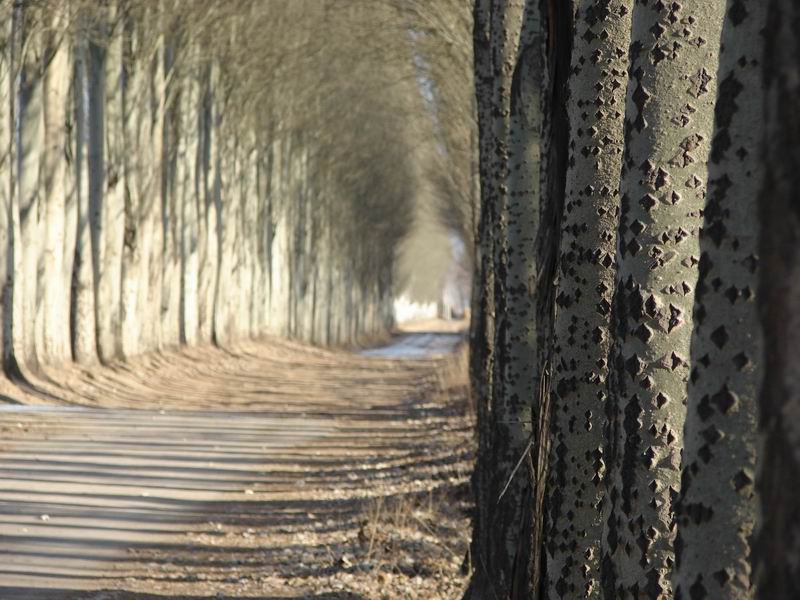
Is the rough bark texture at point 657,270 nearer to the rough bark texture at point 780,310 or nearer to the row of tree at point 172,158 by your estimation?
the rough bark texture at point 780,310

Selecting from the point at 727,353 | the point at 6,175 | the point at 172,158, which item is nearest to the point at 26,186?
the point at 6,175

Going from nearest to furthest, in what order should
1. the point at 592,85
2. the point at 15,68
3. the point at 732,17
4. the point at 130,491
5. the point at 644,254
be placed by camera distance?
the point at 732,17 < the point at 644,254 < the point at 592,85 < the point at 130,491 < the point at 15,68

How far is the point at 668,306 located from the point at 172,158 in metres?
25.5

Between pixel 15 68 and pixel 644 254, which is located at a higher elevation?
pixel 15 68

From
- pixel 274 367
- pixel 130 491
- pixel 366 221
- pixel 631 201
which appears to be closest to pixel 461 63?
pixel 130 491

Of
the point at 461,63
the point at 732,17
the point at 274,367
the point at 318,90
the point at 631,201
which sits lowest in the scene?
the point at 274,367

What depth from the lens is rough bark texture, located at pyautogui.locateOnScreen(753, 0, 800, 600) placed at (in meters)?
1.36

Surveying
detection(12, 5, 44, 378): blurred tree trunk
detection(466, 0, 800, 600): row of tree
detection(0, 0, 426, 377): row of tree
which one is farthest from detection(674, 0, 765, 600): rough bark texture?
detection(12, 5, 44, 378): blurred tree trunk

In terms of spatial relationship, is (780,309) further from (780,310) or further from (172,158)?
(172,158)

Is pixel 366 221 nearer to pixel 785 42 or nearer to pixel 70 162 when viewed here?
pixel 70 162

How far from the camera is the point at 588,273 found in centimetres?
423

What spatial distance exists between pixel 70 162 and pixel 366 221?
39241 millimetres

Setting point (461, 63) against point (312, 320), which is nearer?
point (461, 63)

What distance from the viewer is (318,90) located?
1419 inches
